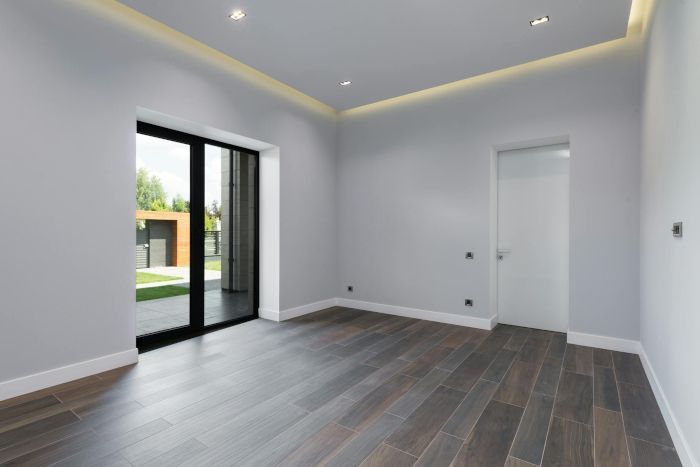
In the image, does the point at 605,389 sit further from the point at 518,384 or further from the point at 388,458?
the point at 388,458

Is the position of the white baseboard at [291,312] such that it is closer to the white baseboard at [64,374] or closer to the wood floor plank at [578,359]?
the white baseboard at [64,374]

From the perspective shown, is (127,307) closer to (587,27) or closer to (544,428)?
(544,428)

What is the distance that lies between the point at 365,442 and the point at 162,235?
2.97m

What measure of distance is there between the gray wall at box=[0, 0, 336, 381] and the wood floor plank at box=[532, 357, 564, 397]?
3524 mm

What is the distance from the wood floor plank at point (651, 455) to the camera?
1.79m

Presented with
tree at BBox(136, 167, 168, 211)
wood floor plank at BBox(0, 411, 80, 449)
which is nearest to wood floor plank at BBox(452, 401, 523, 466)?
wood floor plank at BBox(0, 411, 80, 449)

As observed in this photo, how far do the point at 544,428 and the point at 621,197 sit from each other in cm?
256

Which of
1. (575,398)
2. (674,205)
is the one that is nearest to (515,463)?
(575,398)

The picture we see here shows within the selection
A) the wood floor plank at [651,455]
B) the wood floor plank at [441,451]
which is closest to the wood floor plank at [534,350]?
the wood floor plank at [651,455]

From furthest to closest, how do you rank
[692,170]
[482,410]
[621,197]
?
1. [621,197]
2. [482,410]
3. [692,170]

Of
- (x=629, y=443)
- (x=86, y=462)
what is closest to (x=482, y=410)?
(x=629, y=443)

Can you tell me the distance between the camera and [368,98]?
480 cm

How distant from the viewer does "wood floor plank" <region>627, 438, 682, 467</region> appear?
1794mm

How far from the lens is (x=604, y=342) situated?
3.52 m
